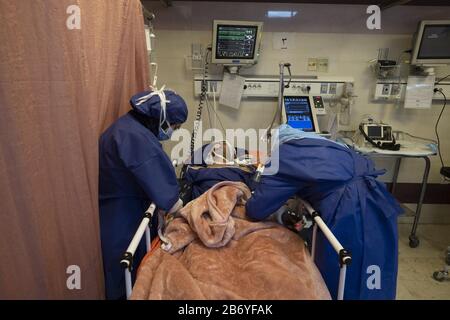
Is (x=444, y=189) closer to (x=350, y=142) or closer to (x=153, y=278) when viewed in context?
(x=350, y=142)

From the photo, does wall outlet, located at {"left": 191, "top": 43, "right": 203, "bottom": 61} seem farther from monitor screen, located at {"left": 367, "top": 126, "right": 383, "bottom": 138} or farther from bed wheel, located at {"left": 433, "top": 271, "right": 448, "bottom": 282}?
bed wheel, located at {"left": 433, "top": 271, "right": 448, "bottom": 282}

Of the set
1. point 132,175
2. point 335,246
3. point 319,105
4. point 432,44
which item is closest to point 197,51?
point 319,105

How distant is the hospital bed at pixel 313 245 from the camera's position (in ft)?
2.92

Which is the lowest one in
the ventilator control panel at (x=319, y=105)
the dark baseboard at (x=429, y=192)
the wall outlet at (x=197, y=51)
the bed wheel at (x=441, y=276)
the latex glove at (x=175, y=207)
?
the bed wheel at (x=441, y=276)

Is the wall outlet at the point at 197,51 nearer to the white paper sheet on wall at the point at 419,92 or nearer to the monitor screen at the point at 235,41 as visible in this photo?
the monitor screen at the point at 235,41

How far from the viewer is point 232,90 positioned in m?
2.51

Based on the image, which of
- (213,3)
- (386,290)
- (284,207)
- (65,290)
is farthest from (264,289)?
(213,3)

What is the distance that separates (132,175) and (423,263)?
2253 millimetres

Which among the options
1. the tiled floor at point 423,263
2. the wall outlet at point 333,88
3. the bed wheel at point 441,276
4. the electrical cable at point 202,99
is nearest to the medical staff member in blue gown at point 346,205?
the tiled floor at point 423,263

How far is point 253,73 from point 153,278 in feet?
6.79

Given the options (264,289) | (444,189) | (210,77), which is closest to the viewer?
(264,289)

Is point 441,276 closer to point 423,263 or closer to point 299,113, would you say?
point 423,263

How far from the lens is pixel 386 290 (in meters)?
1.17

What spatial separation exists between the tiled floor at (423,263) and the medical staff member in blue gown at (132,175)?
1707mm
